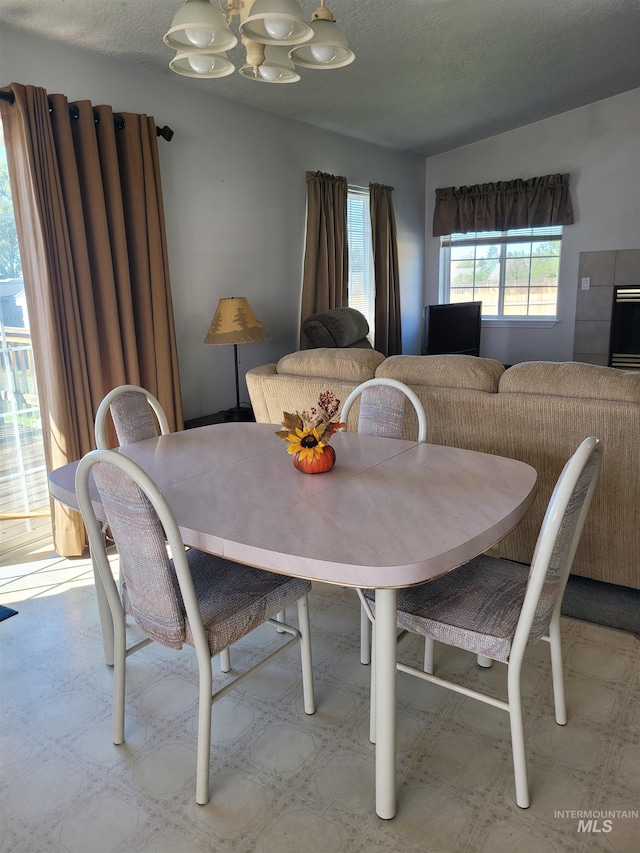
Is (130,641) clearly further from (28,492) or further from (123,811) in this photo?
(28,492)

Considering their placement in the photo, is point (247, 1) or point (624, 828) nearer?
point (624, 828)

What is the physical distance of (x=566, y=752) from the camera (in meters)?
1.72

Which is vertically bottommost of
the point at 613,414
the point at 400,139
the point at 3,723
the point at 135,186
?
the point at 3,723

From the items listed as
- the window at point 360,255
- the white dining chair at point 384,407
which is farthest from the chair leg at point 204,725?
the window at point 360,255

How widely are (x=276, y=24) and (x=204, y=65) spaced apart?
416 millimetres

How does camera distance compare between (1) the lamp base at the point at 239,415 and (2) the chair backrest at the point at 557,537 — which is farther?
(1) the lamp base at the point at 239,415

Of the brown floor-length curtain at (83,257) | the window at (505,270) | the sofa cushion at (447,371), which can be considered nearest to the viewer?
the sofa cushion at (447,371)

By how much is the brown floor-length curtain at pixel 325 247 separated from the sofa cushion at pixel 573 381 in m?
2.39

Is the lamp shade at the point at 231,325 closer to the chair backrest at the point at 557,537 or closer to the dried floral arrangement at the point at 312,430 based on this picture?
the dried floral arrangement at the point at 312,430

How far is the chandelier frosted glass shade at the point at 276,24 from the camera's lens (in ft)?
5.46

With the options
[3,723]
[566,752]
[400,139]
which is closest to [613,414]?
[566,752]

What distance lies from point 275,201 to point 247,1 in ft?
8.85

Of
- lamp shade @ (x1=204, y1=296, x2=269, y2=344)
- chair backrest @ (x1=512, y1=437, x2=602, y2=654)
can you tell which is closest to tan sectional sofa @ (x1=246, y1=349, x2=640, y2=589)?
chair backrest @ (x1=512, y1=437, x2=602, y2=654)

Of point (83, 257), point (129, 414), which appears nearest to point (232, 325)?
point (83, 257)
